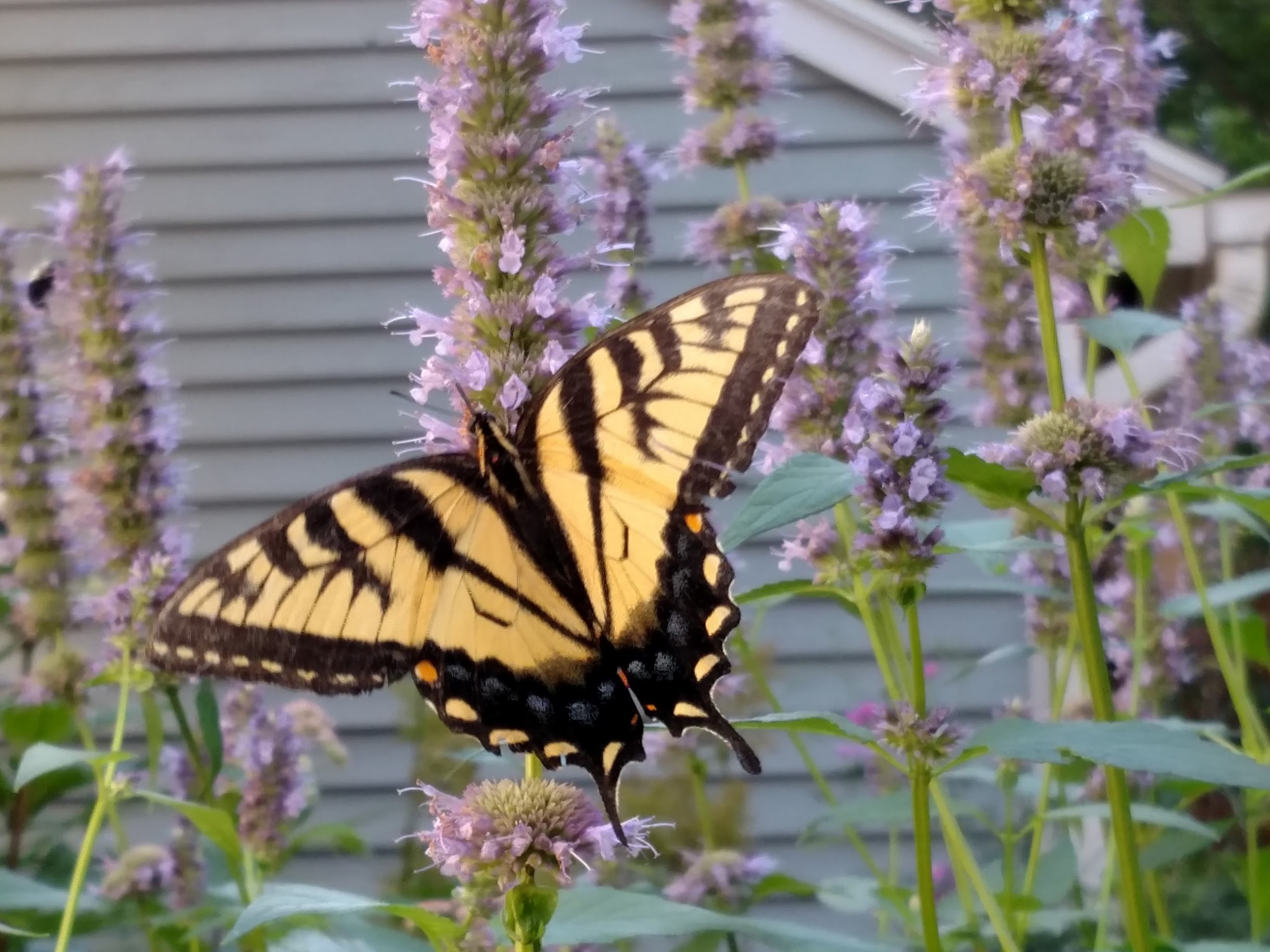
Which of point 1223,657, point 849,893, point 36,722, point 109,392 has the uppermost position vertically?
point 109,392

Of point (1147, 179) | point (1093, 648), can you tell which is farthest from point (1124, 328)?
point (1147, 179)

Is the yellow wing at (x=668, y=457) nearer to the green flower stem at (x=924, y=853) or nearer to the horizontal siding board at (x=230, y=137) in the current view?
the green flower stem at (x=924, y=853)

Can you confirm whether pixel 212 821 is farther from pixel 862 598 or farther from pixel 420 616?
pixel 862 598

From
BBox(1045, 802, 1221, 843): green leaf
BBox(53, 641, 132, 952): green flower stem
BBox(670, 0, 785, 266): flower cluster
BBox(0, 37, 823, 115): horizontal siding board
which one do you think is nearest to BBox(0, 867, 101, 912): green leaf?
BBox(53, 641, 132, 952): green flower stem

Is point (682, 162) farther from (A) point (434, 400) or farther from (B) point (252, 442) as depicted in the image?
(B) point (252, 442)

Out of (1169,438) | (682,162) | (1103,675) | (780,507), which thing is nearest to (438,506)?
(780,507)

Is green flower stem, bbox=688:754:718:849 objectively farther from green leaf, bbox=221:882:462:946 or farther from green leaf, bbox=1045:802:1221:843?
green leaf, bbox=221:882:462:946
